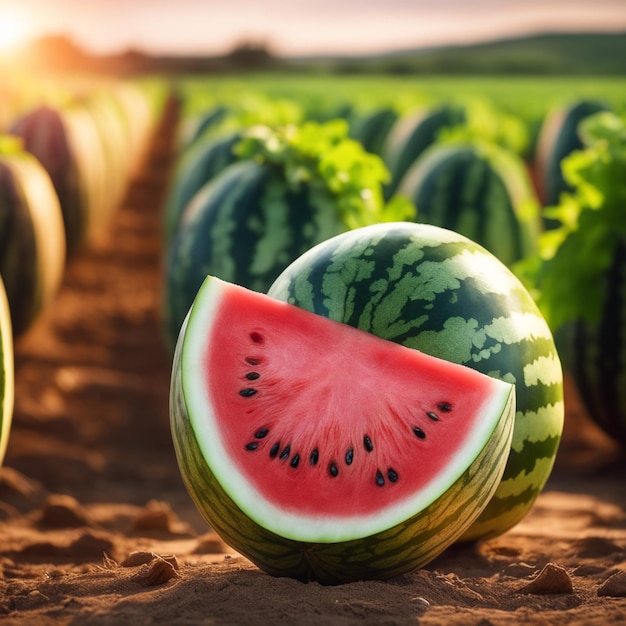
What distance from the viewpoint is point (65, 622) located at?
2232 millimetres

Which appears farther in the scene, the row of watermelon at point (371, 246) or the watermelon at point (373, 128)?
the watermelon at point (373, 128)

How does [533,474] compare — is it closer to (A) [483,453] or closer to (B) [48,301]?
(A) [483,453]

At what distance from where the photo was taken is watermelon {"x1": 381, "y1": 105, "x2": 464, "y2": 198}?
33.1ft

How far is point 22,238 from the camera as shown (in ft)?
20.1

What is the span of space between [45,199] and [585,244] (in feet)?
12.1

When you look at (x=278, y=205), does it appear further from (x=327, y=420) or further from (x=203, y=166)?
(x=203, y=166)

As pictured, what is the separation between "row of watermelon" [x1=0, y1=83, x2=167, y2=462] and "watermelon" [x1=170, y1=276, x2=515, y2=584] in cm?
100

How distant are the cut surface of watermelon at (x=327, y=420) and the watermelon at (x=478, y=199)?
3.57 meters

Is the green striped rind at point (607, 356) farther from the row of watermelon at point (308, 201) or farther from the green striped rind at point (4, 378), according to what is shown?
the green striped rind at point (4, 378)

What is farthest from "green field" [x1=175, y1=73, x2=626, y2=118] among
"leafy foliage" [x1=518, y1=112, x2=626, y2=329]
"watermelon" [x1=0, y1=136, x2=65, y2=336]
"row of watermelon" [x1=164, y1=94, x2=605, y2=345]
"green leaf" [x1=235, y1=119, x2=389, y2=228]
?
"watermelon" [x1=0, y1=136, x2=65, y2=336]

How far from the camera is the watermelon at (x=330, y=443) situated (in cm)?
236

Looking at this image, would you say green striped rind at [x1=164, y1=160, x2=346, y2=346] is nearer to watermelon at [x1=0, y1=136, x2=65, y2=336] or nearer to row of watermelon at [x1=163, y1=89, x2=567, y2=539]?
row of watermelon at [x1=163, y1=89, x2=567, y2=539]

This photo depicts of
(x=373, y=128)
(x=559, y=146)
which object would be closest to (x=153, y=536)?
(x=559, y=146)

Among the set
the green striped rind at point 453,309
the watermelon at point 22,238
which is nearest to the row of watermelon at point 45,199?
the watermelon at point 22,238
